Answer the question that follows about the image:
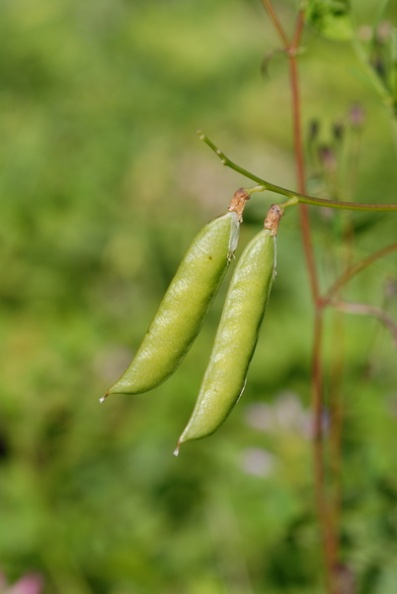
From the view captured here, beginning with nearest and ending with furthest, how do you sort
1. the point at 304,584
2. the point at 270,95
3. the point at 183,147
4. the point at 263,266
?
the point at 263,266, the point at 304,584, the point at 183,147, the point at 270,95

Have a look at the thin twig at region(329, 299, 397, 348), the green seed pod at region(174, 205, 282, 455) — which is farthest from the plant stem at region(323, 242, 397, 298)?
the green seed pod at region(174, 205, 282, 455)

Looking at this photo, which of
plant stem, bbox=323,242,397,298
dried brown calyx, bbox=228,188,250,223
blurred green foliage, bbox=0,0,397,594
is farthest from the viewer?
blurred green foliage, bbox=0,0,397,594

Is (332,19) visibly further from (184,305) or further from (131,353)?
(131,353)

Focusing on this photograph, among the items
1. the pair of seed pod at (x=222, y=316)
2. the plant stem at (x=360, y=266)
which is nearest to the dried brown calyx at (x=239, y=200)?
the pair of seed pod at (x=222, y=316)

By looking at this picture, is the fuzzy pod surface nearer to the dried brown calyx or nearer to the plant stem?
the dried brown calyx

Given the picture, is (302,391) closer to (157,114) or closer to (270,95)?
(157,114)

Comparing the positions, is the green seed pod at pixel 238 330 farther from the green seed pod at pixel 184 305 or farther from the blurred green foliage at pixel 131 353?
the blurred green foliage at pixel 131 353

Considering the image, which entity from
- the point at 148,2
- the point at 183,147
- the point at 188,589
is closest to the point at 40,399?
the point at 188,589
